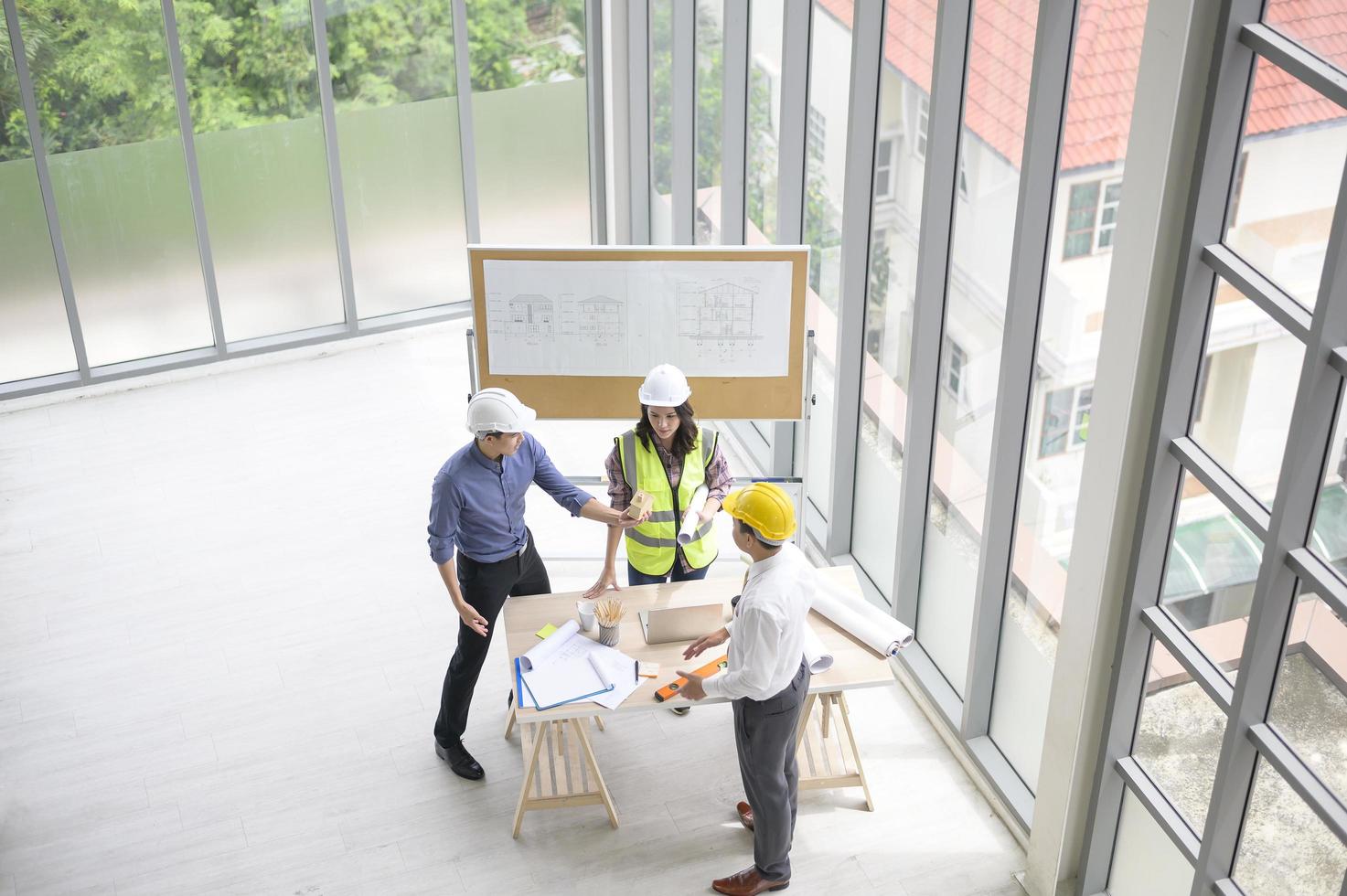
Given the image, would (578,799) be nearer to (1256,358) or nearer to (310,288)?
(1256,358)

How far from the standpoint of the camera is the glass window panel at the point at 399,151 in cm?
849

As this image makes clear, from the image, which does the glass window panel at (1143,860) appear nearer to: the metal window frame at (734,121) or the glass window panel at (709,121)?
the metal window frame at (734,121)

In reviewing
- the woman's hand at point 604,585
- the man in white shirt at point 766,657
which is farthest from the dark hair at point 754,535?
the woman's hand at point 604,585

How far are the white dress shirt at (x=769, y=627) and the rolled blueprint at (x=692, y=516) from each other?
907mm

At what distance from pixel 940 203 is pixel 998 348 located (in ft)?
2.08

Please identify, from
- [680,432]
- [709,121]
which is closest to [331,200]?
[709,121]

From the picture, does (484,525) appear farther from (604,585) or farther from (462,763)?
(462,763)

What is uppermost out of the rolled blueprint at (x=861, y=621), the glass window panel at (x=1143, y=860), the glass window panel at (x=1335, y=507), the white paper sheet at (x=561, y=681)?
the glass window panel at (x=1335, y=507)

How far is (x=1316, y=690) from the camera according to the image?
3.55 meters

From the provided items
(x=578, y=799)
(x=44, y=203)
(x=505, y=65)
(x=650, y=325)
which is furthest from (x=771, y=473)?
(x=44, y=203)

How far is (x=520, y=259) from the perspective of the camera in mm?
5840

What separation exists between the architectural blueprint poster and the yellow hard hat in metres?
1.86

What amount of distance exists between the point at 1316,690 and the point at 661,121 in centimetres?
606

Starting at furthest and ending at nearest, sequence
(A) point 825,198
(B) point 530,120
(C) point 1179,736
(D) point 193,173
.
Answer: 1. (B) point 530,120
2. (D) point 193,173
3. (A) point 825,198
4. (C) point 1179,736
